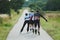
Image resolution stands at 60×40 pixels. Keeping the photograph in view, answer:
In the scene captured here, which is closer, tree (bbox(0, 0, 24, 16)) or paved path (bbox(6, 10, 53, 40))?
paved path (bbox(6, 10, 53, 40))

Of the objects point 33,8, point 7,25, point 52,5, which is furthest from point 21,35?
point 52,5

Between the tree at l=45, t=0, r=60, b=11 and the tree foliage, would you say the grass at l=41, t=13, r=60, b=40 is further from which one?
the tree foliage

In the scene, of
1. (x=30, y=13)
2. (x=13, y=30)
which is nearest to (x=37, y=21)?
(x=30, y=13)

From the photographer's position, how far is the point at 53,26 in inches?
152

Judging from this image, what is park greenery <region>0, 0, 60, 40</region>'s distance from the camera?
3809mm

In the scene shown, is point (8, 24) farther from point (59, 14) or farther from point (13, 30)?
point (59, 14)

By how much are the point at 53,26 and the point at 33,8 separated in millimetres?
421

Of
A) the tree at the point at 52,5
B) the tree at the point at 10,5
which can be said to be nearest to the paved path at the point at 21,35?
the tree at the point at 10,5

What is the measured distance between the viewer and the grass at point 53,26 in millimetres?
3780

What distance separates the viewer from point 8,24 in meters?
3.82

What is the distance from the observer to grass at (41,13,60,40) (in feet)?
12.4

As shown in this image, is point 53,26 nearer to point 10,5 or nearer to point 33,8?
point 33,8

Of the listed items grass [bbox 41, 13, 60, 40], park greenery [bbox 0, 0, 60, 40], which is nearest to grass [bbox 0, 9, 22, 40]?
park greenery [bbox 0, 0, 60, 40]

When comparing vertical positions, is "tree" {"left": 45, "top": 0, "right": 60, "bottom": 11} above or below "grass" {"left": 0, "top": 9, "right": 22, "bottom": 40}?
above
